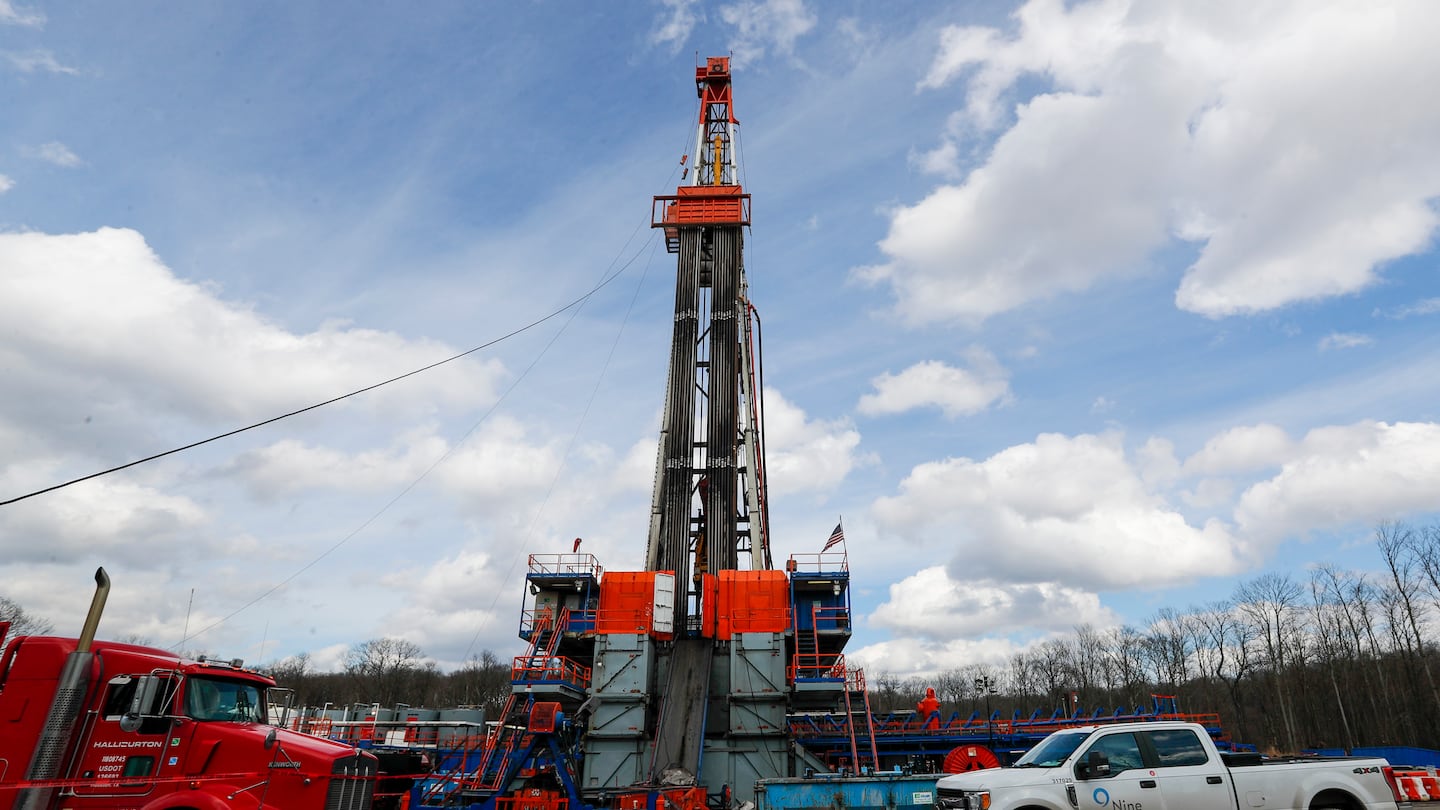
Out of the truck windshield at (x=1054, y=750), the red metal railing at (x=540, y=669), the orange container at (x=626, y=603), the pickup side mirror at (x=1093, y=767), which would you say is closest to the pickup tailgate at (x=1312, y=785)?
the pickup side mirror at (x=1093, y=767)

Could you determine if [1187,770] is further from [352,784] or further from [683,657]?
[683,657]

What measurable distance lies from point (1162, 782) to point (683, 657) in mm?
14170

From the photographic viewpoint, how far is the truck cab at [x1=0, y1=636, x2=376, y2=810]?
28.6ft

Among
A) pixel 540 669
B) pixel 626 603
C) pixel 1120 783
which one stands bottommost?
pixel 1120 783

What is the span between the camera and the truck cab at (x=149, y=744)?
8.72m

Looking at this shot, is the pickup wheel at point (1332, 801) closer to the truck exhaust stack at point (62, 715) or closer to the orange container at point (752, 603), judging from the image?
the orange container at point (752, 603)

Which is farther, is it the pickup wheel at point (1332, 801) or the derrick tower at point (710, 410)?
the derrick tower at point (710, 410)

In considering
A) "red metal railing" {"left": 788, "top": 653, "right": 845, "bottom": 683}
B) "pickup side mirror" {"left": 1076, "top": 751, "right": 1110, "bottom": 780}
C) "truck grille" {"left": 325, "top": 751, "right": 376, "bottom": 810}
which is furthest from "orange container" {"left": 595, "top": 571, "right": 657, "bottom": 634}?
"pickup side mirror" {"left": 1076, "top": 751, "right": 1110, "bottom": 780}

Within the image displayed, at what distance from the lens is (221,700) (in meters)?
9.77

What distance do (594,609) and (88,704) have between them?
48.2ft

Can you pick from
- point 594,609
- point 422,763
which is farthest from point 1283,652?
point 422,763

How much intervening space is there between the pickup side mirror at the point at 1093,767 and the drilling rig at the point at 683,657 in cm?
802

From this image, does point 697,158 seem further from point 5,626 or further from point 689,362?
point 5,626

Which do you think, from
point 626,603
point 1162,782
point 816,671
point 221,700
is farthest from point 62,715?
point 816,671
